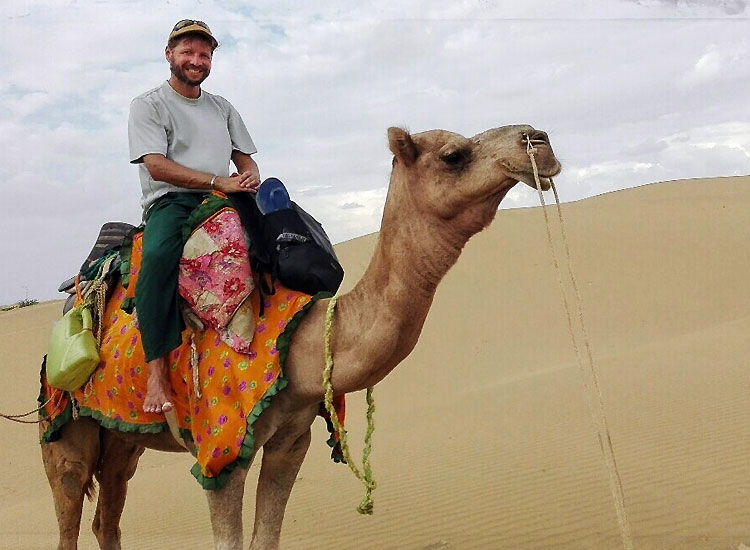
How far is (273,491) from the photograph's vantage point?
13.1 ft

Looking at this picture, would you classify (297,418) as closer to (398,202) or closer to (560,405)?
(398,202)

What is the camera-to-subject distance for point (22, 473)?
45.0 ft

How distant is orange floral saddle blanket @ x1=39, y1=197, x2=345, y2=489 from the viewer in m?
3.48

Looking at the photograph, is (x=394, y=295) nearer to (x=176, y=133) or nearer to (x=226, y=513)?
(x=226, y=513)

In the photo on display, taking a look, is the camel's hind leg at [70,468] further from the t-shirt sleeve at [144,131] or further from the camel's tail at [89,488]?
the t-shirt sleeve at [144,131]

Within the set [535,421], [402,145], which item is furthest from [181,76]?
[535,421]

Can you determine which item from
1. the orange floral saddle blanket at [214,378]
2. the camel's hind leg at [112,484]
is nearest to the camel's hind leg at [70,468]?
the camel's hind leg at [112,484]

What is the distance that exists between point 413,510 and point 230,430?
15.3 feet

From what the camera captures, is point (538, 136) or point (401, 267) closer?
point (538, 136)

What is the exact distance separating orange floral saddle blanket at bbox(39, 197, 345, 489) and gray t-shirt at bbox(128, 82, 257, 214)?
12.9 inches

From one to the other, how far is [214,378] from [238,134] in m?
1.52

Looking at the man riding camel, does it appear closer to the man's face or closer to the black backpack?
the man's face

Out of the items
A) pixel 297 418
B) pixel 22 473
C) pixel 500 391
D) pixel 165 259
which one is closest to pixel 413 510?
pixel 297 418

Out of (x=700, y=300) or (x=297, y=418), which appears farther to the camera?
(x=700, y=300)
